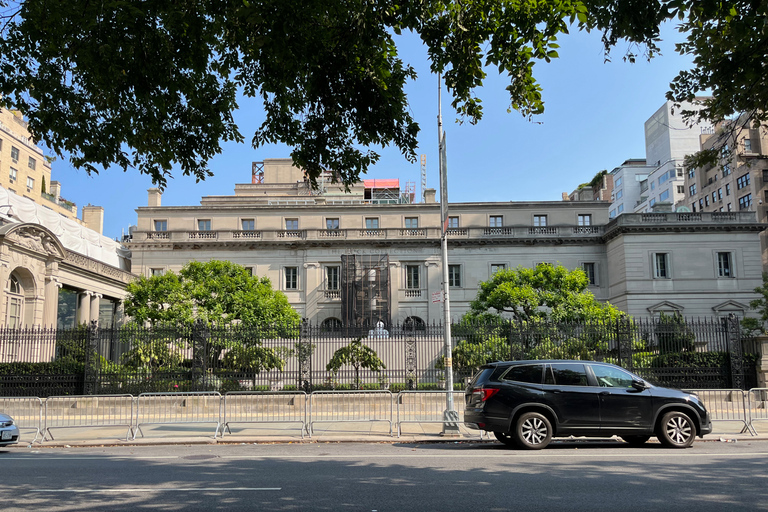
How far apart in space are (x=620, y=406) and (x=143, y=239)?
45423 mm

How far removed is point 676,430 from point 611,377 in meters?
1.58

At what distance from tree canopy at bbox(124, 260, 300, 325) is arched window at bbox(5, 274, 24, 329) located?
6.32 meters

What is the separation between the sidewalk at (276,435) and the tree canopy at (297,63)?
7.91m

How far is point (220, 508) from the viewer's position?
7.14 metres

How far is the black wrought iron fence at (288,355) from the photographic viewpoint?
2052 cm

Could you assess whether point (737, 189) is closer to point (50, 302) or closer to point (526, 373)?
point (50, 302)

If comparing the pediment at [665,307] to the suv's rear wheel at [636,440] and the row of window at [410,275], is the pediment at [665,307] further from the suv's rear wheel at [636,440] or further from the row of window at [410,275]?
the suv's rear wheel at [636,440]

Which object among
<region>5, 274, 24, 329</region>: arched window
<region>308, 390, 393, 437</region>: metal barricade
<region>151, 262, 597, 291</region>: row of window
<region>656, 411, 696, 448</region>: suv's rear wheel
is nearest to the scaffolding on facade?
<region>151, 262, 597, 291</region>: row of window

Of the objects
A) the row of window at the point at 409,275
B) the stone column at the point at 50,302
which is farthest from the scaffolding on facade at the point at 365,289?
the stone column at the point at 50,302

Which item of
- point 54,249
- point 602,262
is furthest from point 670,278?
point 54,249

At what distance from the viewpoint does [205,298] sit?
126ft

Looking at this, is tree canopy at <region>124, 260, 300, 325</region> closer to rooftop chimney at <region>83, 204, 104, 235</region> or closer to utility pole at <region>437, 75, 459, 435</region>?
utility pole at <region>437, 75, 459, 435</region>

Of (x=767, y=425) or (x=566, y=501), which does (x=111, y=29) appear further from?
(x=767, y=425)

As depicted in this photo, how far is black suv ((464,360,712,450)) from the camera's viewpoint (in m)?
12.2
